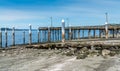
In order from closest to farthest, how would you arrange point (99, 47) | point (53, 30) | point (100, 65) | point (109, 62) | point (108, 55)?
point (100, 65)
point (109, 62)
point (108, 55)
point (99, 47)
point (53, 30)

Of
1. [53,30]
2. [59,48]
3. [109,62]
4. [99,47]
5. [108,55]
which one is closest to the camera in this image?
[109,62]

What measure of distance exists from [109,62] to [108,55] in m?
4.17

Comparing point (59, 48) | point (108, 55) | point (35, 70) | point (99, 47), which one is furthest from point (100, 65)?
point (59, 48)

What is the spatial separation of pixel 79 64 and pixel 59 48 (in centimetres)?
1369

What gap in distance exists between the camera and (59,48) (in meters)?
33.2

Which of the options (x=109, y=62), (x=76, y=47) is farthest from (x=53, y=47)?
(x=109, y=62)

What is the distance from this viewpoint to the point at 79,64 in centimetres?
1953

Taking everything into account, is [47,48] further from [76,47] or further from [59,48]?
[76,47]

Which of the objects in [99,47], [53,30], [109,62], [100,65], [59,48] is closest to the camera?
[100,65]

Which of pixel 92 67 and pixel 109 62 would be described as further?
pixel 109 62

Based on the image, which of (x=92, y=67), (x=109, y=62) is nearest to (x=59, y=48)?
(x=109, y=62)

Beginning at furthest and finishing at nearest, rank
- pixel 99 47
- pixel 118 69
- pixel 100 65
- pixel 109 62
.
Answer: pixel 99 47, pixel 109 62, pixel 100 65, pixel 118 69

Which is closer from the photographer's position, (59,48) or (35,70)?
(35,70)

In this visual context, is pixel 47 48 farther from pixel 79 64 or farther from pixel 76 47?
pixel 79 64
